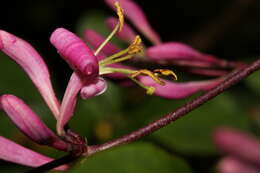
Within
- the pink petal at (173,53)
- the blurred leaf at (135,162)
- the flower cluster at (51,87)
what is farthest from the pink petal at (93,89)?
the blurred leaf at (135,162)

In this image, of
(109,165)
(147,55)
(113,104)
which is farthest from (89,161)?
(113,104)

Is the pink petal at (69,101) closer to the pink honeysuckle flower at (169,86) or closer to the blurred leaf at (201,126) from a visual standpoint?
the pink honeysuckle flower at (169,86)

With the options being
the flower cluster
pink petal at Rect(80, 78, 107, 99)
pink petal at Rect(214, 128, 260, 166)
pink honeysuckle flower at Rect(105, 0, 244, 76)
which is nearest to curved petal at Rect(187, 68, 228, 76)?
pink honeysuckle flower at Rect(105, 0, 244, 76)

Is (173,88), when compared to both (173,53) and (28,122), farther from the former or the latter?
(28,122)

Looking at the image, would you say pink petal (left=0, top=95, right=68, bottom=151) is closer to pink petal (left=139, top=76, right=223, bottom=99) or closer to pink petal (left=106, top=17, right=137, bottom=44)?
pink petal (left=139, top=76, right=223, bottom=99)

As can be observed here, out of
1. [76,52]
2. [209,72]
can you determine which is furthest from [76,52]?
[209,72]

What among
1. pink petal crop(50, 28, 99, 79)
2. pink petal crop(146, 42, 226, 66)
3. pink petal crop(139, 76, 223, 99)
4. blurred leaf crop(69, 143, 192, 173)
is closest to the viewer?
pink petal crop(50, 28, 99, 79)

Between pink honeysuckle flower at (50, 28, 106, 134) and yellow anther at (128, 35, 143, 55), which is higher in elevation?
pink honeysuckle flower at (50, 28, 106, 134)
